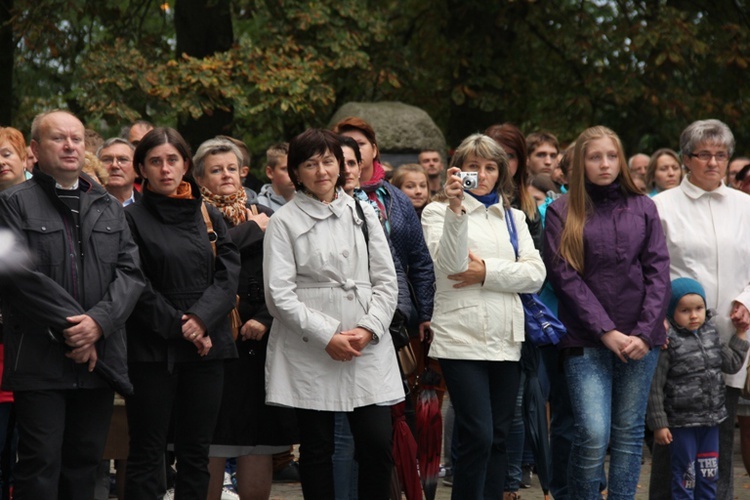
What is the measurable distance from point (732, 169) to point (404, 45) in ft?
23.6

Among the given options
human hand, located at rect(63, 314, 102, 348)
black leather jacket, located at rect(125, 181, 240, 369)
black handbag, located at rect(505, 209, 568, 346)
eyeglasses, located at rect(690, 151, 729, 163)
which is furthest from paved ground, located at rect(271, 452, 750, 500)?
human hand, located at rect(63, 314, 102, 348)

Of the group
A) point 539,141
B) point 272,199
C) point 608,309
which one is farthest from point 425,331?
point 539,141

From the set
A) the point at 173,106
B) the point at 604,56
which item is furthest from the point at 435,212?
the point at 604,56

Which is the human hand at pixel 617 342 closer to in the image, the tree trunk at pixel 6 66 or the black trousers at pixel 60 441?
the black trousers at pixel 60 441

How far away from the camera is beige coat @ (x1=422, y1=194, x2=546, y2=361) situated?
21.4 feet

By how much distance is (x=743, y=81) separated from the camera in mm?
18047

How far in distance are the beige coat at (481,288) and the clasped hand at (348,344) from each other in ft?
2.16

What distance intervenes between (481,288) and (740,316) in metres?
1.59

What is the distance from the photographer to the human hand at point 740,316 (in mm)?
7047

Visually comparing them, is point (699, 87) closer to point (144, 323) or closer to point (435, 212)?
point (435, 212)

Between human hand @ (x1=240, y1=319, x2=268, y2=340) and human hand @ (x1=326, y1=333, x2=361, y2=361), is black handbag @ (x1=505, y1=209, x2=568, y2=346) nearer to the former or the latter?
human hand @ (x1=326, y1=333, x2=361, y2=361)

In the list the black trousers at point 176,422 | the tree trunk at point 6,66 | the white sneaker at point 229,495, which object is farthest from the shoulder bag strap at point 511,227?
the tree trunk at point 6,66

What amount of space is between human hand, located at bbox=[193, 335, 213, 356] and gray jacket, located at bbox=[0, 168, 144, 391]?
1.23 ft

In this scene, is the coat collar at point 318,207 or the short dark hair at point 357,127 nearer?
the coat collar at point 318,207
